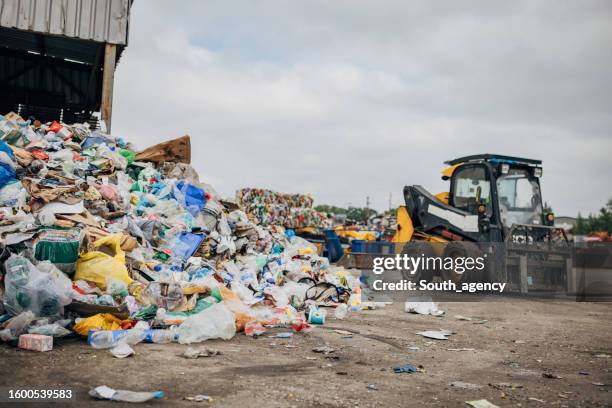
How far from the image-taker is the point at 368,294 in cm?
939

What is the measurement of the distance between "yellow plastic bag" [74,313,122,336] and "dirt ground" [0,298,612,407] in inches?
4.5

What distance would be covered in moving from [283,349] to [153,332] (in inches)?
45.3

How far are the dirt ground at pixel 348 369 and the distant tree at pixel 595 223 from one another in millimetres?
48245

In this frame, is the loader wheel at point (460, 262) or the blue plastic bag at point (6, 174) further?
the loader wheel at point (460, 262)

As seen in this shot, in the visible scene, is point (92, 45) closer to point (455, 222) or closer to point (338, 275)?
point (338, 275)

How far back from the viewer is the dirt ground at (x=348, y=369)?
3.28 m

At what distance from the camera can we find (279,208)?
1733 centimetres

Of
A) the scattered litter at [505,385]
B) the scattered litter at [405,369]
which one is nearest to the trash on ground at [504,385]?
the scattered litter at [505,385]

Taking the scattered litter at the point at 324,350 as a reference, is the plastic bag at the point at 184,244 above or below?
above

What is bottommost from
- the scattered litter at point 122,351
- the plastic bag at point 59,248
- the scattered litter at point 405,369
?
the scattered litter at point 405,369

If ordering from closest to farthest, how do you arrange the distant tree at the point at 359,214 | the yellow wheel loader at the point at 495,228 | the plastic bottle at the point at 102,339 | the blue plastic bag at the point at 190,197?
1. the plastic bottle at the point at 102,339
2. the blue plastic bag at the point at 190,197
3. the yellow wheel loader at the point at 495,228
4. the distant tree at the point at 359,214

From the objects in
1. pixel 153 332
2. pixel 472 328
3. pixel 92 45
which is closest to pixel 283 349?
pixel 153 332

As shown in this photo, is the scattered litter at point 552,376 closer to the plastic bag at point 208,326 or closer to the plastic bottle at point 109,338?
the plastic bag at point 208,326

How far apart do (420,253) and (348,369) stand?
23.6 feet
